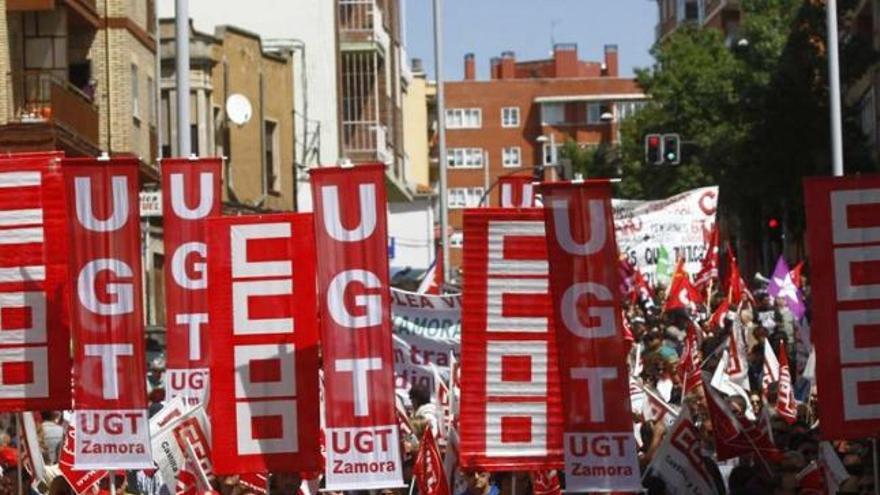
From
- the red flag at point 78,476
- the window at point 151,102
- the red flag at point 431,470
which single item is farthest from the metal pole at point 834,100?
the red flag at point 78,476

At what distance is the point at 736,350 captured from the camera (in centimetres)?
2211

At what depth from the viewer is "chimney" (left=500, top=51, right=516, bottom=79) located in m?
154

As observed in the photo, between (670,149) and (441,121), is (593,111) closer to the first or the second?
(670,149)

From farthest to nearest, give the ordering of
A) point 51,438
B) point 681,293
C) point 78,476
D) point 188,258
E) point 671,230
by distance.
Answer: point 671,230 → point 681,293 → point 51,438 → point 188,258 → point 78,476

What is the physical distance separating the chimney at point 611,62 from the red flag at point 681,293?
125026 mm

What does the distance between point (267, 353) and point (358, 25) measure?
46539mm

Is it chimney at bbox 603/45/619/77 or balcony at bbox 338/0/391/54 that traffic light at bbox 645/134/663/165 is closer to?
balcony at bbox 338/0/391/54

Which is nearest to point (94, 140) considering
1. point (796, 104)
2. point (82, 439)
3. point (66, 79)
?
point (66, 79)

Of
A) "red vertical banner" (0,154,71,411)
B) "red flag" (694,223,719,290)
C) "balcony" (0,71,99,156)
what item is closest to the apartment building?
"balcony" (0,71,99,156)

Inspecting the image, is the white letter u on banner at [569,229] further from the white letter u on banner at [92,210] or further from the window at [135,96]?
the window at [135,96]

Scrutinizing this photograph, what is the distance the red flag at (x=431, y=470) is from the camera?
1510cm

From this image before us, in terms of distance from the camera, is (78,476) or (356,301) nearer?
(356,301)

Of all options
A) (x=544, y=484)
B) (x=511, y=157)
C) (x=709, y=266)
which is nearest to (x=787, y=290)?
(x=709, y=266)

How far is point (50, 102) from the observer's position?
38.6m
